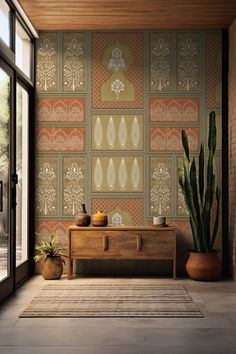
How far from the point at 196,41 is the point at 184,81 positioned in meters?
0.52

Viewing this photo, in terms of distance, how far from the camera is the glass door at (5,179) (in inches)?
211

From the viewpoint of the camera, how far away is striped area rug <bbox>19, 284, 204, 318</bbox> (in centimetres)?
488

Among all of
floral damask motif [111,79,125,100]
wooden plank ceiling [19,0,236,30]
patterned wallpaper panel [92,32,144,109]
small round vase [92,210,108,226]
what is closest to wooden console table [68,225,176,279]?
small round vase [92,210,108,226]

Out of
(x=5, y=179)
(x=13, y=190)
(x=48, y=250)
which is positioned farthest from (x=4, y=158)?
(x=48, y=250)

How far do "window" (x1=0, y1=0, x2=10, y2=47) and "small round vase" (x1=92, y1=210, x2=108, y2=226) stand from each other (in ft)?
7.20

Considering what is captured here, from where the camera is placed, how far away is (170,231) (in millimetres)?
6625

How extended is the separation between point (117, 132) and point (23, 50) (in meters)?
1.49

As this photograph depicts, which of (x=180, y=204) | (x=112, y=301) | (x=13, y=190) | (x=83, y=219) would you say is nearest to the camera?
(x=112, y=301)

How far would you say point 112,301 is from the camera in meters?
5.39

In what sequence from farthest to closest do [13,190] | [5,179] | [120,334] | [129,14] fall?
[129,14], [13,190], [5,179], [120,334]

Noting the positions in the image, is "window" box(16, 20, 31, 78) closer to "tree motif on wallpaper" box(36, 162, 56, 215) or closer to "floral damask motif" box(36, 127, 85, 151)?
"floral damask motif" box(36, 127, 85, 151)

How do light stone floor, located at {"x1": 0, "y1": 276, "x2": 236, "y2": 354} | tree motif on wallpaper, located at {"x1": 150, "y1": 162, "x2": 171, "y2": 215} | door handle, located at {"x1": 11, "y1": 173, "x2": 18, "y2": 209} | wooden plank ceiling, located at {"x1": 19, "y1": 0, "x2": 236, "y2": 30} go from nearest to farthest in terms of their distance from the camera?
light stone floor, located at {"x1": 0, "y1": 276, "x2": 236, "y2": 354}, door handle, located at {"x1": 11, "y1": 173, "x2": 18, "y2": 209}, wooden plank ceiling, located at {"x1": 19, "y1": 0, "x2": 236, "y2": 30}, tree motif on wallpaper, located at {"x1": 150, "y1": 162, "x2": 171, "y2": 215}

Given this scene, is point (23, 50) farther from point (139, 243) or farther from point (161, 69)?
point (139, 243)

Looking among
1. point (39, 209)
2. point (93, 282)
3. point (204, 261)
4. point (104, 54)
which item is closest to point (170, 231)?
point (204, 261)
